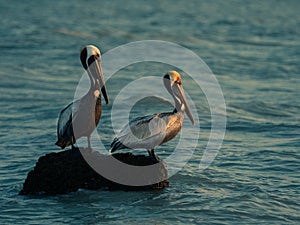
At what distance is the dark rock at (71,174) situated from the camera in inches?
334

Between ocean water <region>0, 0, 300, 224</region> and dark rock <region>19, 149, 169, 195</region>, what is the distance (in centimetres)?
13

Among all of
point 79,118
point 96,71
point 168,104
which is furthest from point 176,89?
point 168,104

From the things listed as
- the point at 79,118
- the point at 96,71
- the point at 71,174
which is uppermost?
the point at 96,71

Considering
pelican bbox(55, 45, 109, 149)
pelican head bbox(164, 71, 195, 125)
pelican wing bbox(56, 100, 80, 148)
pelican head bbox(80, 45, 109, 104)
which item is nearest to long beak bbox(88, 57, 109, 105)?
pelican head bbox(80, 45, 109, 104)

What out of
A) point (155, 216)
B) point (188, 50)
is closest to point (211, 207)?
point (155, 216)

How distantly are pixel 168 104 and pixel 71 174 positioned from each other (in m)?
6.80

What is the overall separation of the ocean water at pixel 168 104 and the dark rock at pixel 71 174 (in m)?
0.13

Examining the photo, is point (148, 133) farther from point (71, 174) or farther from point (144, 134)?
point (71, 174)

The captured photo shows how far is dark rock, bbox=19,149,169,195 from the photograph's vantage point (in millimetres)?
8477

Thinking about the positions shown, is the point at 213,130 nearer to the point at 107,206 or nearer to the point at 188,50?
the point at 107,206

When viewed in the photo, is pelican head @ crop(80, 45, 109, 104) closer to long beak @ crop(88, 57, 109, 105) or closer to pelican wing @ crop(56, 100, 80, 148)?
long beak @ crop(88, 57, 109, 105)

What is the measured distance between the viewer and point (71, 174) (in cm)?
850

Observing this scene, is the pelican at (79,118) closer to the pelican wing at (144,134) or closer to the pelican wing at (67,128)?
the pelican wing at (67,128)

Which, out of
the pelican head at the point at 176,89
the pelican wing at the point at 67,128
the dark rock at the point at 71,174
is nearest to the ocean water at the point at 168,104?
the dark rock at the point at 71,174
